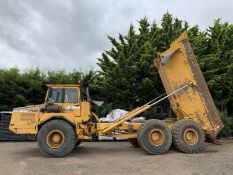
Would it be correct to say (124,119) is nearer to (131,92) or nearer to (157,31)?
(131,92)

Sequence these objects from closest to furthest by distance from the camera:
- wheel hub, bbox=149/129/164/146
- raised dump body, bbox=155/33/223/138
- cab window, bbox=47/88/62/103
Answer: wheel hub, bbox=149/129/164/146
cab window, bbox=47/88/62/103
raised dump body, bbox=155/33/223/138

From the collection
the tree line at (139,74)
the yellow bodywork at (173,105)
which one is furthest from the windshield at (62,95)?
the tree line at (139,74)

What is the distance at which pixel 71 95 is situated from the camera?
43.5 ft

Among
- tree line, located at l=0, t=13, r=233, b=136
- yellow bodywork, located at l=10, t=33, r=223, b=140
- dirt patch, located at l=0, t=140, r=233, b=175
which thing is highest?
tree line, located at l=0, t=13, r=233, b=136

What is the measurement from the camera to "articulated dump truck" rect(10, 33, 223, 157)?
Result: 12648mm

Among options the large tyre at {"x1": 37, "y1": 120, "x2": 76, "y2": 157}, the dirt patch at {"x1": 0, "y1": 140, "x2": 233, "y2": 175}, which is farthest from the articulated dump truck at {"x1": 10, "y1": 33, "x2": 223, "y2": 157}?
the dirt patch at {"x1": 0, "y1": 140, "x2": 233, "y2": 175}

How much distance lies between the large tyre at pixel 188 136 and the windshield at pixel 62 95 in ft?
12.5

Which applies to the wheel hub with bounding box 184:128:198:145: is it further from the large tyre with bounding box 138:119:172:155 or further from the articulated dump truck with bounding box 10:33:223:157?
the large tyre with bounding box 138:119:172:155

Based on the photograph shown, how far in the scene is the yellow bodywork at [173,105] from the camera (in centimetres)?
1286

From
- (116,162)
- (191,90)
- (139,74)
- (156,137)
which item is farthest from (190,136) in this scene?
(139,74)

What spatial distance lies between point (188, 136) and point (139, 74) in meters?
6.98

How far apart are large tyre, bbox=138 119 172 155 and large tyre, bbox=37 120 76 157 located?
240 cm

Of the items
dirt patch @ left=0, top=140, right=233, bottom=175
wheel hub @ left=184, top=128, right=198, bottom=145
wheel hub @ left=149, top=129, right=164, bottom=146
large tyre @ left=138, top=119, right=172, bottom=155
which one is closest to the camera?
dirt patch @ left=0, top=140, right=233, bottom=175

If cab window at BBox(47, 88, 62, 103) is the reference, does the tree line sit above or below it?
above
